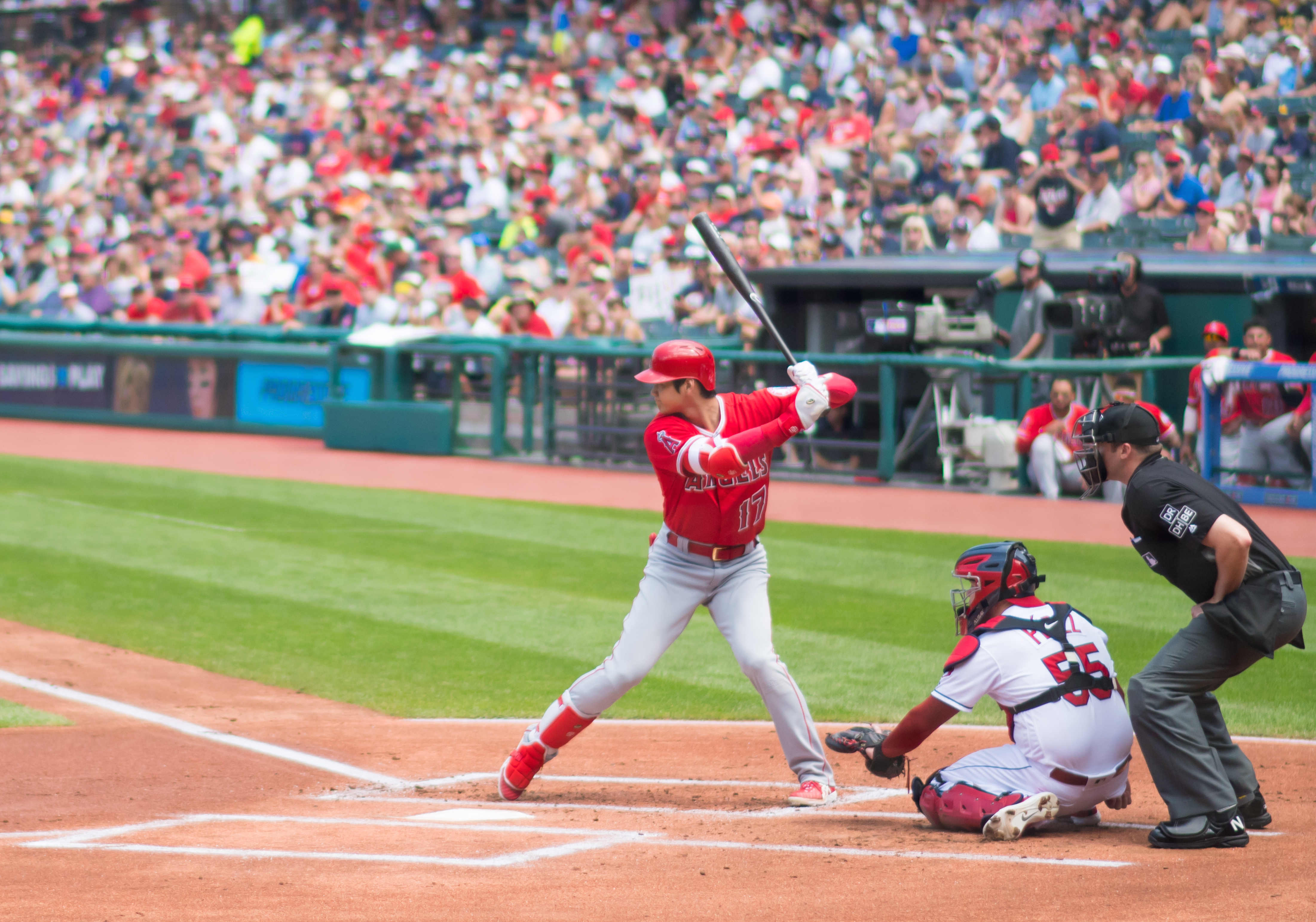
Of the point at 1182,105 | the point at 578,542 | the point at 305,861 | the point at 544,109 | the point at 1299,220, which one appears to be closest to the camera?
the point at 305,861

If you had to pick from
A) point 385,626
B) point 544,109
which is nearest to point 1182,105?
point 544,109

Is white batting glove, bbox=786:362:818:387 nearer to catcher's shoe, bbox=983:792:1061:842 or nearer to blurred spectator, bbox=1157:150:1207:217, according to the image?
catcher's shoe, bbox=983:792:1061:842

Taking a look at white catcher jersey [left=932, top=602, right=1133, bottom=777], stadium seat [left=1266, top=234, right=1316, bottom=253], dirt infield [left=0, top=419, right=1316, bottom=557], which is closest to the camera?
white catcher jersey [left=932, top=602, right=1133, bottom=777]

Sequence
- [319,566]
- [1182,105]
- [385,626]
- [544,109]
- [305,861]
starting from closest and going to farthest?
1. [305,861]
2. [385,626]
3. [319,566]
4. [1182,105]
5. [544,109]

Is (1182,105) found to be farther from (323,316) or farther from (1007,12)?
(323,316)

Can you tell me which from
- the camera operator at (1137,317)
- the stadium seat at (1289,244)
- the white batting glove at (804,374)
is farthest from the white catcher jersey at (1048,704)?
→ the stadium seat at (1289,244)

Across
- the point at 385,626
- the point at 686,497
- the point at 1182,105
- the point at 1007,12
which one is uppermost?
the point at 1007,12

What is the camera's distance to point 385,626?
366 inches

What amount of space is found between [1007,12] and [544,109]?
6.95 m

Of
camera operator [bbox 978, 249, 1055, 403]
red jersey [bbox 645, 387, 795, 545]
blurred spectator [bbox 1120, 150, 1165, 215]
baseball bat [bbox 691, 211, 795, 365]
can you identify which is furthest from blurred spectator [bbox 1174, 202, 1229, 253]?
red jersey [bbox 645, 387, 795, 545]

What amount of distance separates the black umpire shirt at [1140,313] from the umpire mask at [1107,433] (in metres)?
9.58

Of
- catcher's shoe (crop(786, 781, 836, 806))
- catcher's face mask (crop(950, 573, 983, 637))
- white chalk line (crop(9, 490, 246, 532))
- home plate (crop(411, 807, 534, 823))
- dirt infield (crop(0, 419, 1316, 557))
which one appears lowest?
home plate (crop(411, 807, 534, 823))

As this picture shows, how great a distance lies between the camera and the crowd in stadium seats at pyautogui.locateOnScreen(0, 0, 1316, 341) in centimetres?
1661

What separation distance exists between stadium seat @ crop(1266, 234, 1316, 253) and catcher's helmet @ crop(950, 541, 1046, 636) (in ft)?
34.6
